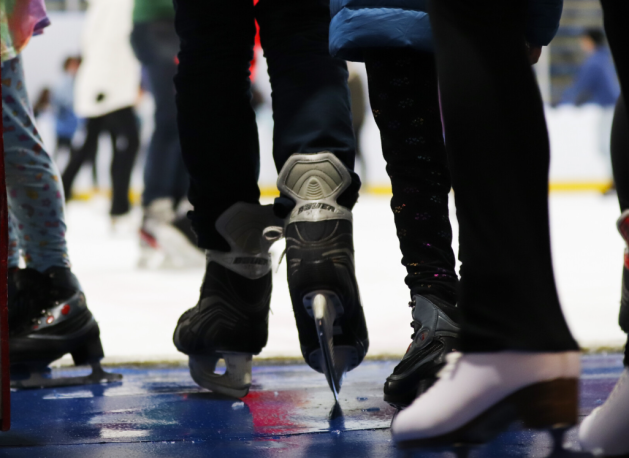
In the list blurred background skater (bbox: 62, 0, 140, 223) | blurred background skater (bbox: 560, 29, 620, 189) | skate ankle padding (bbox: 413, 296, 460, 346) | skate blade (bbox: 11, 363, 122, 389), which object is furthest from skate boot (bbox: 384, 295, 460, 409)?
blurred background skater (bbox: 560, 29, 620, 189)

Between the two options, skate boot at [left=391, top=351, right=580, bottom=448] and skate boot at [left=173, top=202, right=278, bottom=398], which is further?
skate boot at [left=173, top=202, right=278, bottom=398]

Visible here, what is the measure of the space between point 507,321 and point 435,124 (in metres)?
0.48

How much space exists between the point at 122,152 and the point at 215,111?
3.82m

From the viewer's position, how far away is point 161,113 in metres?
3.29

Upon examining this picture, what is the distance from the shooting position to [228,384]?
121cm

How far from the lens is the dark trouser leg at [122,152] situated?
4879mm

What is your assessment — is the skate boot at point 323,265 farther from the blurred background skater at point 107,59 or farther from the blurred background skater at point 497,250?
the blurred background skater at point 107,59

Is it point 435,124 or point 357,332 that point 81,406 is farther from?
point 435,124

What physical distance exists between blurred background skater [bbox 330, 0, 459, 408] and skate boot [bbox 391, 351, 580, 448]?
337 millimetres

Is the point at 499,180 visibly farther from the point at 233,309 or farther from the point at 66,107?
the point at 66,107

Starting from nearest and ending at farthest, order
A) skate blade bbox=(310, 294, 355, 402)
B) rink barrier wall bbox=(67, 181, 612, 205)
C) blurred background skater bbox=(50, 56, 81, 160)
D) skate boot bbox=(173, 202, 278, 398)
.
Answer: skate blade bbox=(310, 294, 355, 402)
skate boot bbox=(173, 202, 278, 398)
blurred background skater bbox=(50, 56, 81, 160)
rink barrier wall bbox=(67, 181, 612, 205)

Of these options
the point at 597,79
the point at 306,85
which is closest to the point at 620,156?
the point at 306,85

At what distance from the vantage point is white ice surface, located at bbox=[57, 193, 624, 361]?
1774 millimetres

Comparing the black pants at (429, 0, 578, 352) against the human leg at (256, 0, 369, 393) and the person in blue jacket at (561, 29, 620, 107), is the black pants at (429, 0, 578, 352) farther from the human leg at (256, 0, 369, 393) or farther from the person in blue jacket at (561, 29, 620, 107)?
the person in blue jacket at (561, 29, 620, 107)
